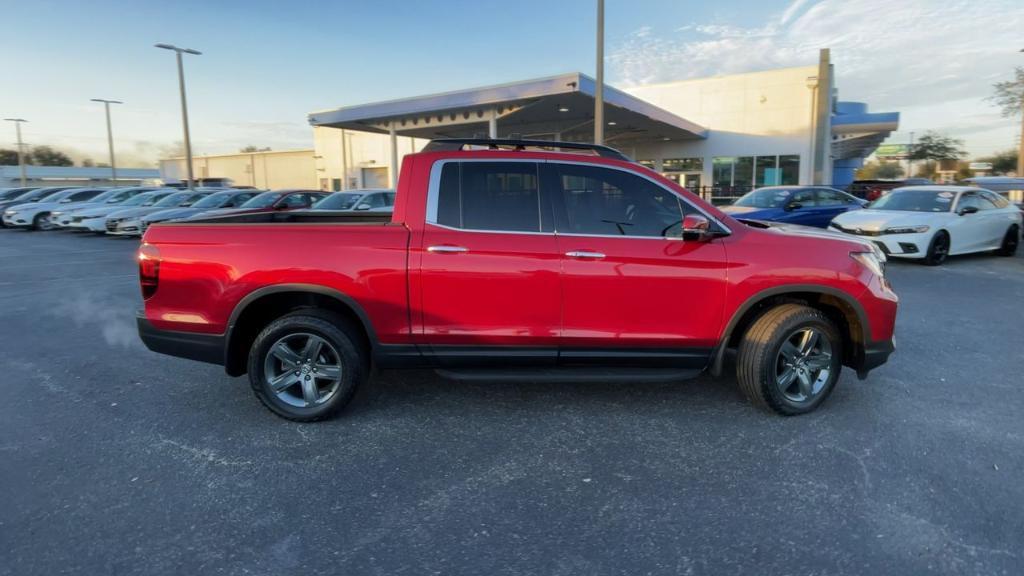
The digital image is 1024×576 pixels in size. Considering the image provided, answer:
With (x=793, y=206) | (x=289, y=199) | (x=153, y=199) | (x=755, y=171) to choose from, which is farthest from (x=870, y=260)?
(x=755, y=171)

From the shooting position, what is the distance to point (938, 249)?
11.2m

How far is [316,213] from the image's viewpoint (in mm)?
5508

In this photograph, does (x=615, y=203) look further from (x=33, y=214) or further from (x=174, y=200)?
(x=33, y=214)

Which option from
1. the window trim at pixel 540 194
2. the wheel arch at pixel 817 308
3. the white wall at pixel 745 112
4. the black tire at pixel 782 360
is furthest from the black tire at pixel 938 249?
the white wall at pixel 745 112

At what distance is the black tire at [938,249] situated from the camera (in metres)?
11.0

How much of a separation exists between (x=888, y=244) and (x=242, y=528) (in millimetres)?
11918

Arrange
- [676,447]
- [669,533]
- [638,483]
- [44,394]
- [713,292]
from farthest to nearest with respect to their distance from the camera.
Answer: [44,394] → [713,292] → [676,447] → [638,483] → [669,533]

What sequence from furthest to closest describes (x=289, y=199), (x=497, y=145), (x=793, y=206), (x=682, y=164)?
(x=682, y=164) < (x=289, y=199) < (x=793, y=206) < (x=497, y=145)

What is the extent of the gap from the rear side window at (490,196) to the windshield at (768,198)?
35.9 ft

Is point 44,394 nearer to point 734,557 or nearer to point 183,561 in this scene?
point 183,561

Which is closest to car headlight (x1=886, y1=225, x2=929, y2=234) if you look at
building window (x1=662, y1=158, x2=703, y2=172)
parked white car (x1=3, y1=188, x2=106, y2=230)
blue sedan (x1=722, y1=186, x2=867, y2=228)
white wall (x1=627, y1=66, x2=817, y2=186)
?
blue sedan (x1=722, y1=186, x2=867, y2=228)

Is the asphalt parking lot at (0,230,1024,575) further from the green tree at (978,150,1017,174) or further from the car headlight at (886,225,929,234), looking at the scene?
the green tree at (978,150,1017,174)

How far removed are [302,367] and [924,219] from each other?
38.9 ft

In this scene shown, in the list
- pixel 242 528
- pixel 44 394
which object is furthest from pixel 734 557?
pixel 44 394
